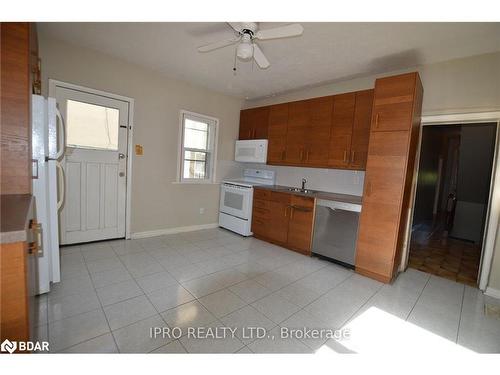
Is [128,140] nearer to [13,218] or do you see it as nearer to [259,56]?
[259,56]

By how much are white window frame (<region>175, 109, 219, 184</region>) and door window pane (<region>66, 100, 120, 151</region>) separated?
95cm

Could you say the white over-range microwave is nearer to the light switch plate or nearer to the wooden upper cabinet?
the wooden upper cabinet

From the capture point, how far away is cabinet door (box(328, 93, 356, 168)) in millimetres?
3070

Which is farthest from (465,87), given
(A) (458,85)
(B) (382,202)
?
(B) (382,202)

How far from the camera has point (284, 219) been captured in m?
3.43

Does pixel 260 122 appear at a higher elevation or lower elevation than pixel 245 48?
lower

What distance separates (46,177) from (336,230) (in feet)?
10.1

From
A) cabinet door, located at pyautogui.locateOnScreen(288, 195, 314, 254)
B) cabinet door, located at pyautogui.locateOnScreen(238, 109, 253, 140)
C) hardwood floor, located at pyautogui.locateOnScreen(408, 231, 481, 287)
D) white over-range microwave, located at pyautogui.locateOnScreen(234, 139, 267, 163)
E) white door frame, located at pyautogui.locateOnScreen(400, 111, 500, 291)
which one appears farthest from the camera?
cabinet door, located at pyautogui.locateOnScreen(238, 109, 253, 140)

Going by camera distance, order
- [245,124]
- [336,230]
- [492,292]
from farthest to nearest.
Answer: [245,124] → [336,230] → [492,292]

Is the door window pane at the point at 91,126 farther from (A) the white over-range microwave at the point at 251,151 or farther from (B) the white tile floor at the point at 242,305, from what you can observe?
(A) the white over-range microwave at the point at 251,151

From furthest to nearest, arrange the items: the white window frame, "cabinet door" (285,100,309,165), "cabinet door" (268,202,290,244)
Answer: the white window frame
"cabinet door" (285,100,309,165)
"cabinet door" (268,202,290,244)

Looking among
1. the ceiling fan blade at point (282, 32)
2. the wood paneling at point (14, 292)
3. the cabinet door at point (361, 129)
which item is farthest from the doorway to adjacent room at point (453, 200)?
the wood paneling at point (14, 292)

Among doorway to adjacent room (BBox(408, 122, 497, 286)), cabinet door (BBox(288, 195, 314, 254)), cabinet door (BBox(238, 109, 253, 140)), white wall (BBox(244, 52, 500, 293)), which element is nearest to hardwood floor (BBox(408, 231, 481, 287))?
doorway to adjacent room (BBox(408, 122, 497, 286))

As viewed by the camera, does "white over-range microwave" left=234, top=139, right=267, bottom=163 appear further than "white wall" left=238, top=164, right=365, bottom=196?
Yes
